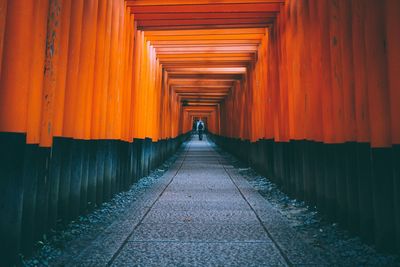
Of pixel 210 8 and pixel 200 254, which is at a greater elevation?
pixel 210 8

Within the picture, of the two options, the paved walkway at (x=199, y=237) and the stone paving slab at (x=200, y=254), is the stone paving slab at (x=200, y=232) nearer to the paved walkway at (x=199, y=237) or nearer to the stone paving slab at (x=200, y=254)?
the paved walkway at (x=199, y=237)

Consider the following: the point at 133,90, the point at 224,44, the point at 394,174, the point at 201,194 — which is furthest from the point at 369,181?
the point at 224,44

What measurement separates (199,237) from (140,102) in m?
5.76

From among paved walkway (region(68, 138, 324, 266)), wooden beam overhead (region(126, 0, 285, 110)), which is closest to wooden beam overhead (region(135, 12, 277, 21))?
wooden beam overhead (region(126, 0, 285, 110))

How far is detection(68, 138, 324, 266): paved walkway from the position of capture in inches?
120

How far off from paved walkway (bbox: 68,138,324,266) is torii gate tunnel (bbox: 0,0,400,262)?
0.73 m

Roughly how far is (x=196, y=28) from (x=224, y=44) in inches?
76.9

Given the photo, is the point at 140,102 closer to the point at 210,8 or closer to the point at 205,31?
the point at 205,31

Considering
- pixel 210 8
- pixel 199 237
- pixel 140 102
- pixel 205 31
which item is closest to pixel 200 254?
pixel 199 237

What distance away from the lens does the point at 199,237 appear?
3754 mm

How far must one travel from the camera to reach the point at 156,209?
522 cm

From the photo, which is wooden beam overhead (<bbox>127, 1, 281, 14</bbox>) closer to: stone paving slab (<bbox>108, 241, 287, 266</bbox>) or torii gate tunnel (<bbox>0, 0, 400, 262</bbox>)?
torii gate tunnel (<bbox>0, 0, 400, 262</bbox>)

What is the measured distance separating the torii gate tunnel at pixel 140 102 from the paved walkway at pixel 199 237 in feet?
2.40

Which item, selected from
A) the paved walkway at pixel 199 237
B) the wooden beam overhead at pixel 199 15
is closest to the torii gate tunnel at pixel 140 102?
the wooden beam overhead at pixel 199 15
